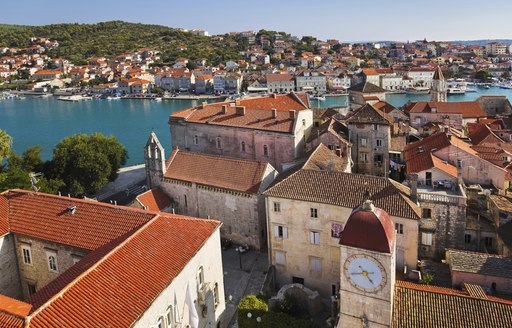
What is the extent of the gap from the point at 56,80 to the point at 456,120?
134 metres

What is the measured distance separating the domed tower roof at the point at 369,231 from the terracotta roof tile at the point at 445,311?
275 cm

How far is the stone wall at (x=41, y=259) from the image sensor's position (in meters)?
17.6

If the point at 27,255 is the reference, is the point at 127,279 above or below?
above

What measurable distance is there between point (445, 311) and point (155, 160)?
21103 millimetres

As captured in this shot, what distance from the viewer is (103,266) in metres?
13.8

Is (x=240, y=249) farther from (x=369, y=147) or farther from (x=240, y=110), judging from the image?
(x=240, y=110)

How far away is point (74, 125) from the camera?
3467 inches

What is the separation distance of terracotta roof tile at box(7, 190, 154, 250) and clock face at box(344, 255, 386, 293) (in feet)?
26.9

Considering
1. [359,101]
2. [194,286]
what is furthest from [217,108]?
[194,286]

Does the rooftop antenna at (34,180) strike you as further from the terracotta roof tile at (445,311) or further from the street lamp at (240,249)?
the terracotta roof tile at (445,311)

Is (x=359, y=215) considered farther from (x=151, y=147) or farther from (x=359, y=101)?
(x=359, y=101)

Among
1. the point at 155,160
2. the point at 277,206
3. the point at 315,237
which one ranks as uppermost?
the point at 155,160

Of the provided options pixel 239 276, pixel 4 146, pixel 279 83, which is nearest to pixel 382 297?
pixel 239 276

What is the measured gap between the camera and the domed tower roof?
45.2 feet
